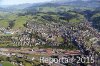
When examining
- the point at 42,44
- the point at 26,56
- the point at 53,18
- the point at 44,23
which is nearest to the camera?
the point at 26,56

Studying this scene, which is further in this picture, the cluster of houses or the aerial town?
the cluster of houses

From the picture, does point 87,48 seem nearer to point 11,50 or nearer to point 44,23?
point 11,50

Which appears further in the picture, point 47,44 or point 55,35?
point 55,35

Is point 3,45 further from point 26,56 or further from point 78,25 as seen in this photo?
point 78,25

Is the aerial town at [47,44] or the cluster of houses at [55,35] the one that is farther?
the cluster of houses at [55,35]

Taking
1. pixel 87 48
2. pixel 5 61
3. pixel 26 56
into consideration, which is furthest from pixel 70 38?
pixel 5 61

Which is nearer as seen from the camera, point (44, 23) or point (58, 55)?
point (58, 55)

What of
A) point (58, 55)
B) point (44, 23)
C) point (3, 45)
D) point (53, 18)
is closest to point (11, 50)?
point (3, 45)

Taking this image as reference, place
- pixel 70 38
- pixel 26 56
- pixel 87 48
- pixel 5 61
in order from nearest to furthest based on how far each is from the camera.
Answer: pixel 5 61 → pixel 26 56 → pixel 87 48 → pixel 70 38

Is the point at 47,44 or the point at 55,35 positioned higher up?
the point at 47,44
